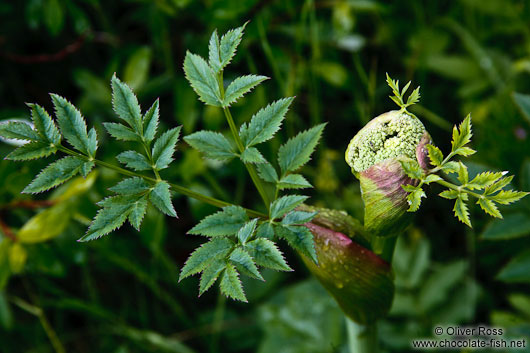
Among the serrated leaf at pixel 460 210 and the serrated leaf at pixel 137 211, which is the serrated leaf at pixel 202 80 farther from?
the serrated leaf at pixel 460 210

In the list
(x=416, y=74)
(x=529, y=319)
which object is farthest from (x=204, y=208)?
(x=416, y=74)

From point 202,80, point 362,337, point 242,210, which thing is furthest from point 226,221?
point 362,337

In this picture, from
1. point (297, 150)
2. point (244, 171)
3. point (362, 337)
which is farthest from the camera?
point (244, 171)

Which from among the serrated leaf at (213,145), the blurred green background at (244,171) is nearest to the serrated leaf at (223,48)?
the serrated leaf at (213,145)

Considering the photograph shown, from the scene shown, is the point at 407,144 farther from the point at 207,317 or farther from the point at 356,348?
the point at 207,317

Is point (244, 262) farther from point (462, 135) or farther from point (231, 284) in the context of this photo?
point (462, 135)

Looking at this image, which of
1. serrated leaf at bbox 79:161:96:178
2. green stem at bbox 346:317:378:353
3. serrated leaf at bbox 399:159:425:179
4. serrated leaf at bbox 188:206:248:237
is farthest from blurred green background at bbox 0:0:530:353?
serrated leaf at bbox 399:159:425:179
